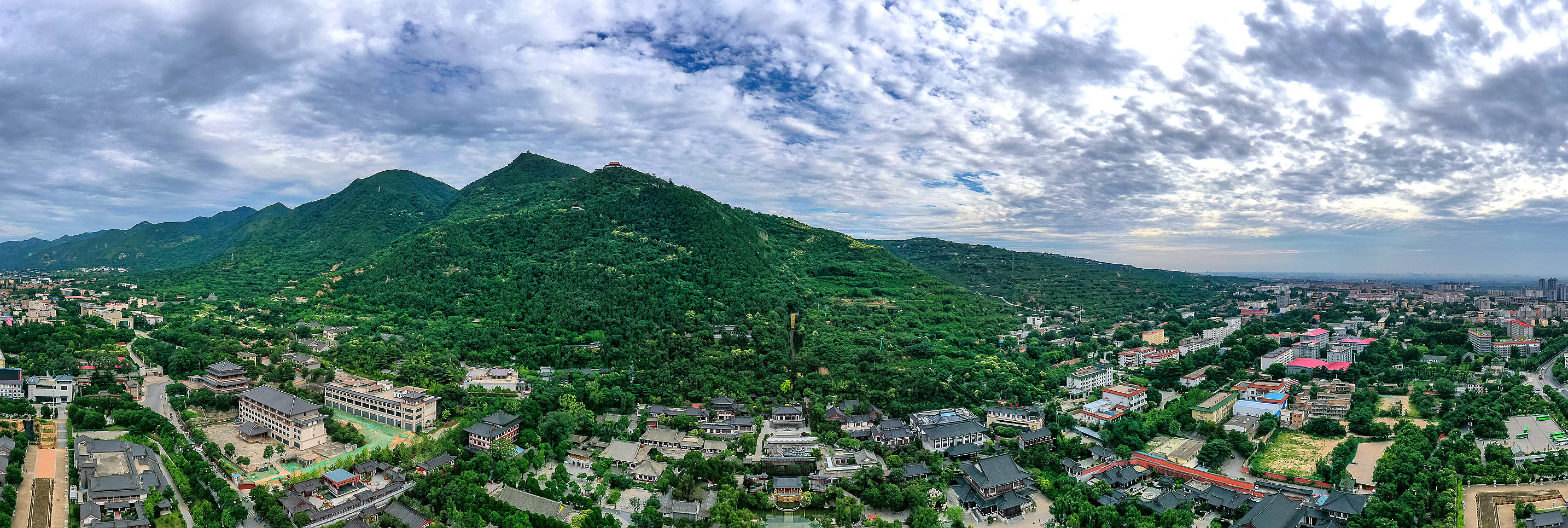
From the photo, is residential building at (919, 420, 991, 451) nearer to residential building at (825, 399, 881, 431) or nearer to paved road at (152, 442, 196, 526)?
residential building at (825, 399, 881, 431)

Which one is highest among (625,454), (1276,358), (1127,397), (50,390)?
(50,390)

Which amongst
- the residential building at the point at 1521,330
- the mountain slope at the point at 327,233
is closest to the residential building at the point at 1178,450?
the residential building at the point at 1521,330

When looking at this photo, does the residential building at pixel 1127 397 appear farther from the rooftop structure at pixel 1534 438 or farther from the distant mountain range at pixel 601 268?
the rooftop structure at pixel 1534 438

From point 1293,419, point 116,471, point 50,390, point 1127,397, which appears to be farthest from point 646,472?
point 1293,419

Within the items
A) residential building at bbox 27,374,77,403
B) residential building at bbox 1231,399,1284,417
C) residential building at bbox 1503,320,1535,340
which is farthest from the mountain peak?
residential building at bbox 1503,320,1535,340

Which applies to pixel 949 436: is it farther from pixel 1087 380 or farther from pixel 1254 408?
pixel 1254 408

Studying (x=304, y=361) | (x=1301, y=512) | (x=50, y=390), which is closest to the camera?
(x=1301, y=512)
